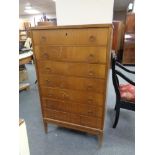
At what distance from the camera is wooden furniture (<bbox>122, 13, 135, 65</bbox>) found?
5.09 metres

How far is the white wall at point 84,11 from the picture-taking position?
2.11 m

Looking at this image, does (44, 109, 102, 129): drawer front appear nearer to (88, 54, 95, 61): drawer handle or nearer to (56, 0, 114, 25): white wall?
(88, 54, 95, 61): drawer handle

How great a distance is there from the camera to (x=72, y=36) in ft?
4.83

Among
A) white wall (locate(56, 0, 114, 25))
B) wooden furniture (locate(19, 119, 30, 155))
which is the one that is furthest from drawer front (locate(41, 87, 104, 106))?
white wall (locate(56, 0, 114, 25))

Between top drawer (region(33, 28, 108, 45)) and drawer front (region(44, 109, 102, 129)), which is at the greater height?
top drawer (region(33, 28, 108, 45))

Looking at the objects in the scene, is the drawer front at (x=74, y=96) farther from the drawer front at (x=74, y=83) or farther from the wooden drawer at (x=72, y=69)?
the wooden drawer at (x=72, y=69)

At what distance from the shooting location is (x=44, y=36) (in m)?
1.59

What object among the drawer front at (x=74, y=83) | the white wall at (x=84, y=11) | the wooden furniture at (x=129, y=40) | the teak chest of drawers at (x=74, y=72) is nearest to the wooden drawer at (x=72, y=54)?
the teak chest of drawers at (x=74, y=72)

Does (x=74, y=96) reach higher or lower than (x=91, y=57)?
lower

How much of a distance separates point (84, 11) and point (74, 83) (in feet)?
3.67

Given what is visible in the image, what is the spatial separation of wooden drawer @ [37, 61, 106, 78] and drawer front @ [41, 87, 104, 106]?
204 mm

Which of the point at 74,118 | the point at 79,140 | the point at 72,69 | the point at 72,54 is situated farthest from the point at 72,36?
the point at 79,140

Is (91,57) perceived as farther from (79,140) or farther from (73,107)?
(79,140)
